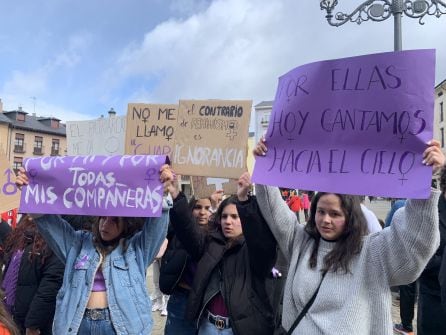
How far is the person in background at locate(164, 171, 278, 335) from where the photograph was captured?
265cm

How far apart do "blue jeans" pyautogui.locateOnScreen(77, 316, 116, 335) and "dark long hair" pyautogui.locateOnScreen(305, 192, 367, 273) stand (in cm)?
126

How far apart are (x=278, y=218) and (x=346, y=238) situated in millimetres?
421

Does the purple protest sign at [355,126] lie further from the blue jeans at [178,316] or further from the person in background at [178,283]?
the blue jeans at [178,316]

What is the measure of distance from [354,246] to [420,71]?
37.0 inches

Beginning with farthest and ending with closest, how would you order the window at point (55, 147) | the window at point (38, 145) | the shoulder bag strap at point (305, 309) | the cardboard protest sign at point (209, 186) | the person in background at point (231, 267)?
the window at point (55, 147) < the window at point (38, 145) < the cardboard protest sign at point (209, 186) < the person in background at point (231, 267) < the shoulder bag strap at point (305, 309)

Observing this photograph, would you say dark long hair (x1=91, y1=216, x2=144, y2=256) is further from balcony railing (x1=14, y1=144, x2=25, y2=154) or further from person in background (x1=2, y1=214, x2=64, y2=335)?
balcony railing (x1=14, y1=144, x2=25, y2=154)

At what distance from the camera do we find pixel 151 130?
13.8 ft

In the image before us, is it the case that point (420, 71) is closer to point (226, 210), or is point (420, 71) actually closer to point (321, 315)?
point (321, 315)

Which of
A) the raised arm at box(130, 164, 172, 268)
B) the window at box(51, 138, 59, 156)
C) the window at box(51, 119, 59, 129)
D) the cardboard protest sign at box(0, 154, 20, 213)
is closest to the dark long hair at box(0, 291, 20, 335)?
the raised arm at box(130, 164, 172, 268)

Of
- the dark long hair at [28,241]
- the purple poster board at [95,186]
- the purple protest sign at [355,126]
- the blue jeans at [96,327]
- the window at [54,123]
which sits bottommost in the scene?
the blue jeans at [96,327]

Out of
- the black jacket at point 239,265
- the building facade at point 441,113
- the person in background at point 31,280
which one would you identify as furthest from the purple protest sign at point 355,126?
the building facade at point 441,113

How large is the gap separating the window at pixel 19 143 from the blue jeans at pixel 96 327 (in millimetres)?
58501

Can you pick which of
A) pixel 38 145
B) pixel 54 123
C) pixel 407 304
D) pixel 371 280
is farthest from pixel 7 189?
pixel 54 123

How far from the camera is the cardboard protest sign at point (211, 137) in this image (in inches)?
145
